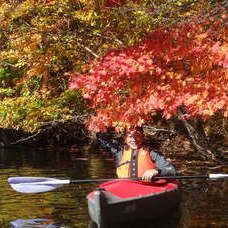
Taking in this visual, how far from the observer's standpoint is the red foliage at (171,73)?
999cm

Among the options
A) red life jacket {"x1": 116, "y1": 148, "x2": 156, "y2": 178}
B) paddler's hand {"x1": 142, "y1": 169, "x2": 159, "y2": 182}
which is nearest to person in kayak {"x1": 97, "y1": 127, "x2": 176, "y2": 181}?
red life jacket {"x1": 116, "y1": 148, "x2": 156, "y2": 178}

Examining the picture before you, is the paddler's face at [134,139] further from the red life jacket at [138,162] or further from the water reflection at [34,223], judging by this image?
the water reflection at [34,223]

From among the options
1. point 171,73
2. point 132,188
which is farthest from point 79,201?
point 171,73

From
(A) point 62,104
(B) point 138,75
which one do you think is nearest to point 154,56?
(B) point 138,75

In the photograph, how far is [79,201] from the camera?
10773 mm

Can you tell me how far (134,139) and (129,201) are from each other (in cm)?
165

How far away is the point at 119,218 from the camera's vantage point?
8.24 m

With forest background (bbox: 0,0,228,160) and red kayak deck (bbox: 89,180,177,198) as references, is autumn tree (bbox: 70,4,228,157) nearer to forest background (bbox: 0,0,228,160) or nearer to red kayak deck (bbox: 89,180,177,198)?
forest background (bbox: 0,0,228,160)

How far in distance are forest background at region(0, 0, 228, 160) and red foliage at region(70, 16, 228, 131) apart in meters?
0.02

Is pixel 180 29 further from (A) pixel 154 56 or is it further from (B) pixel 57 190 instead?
(B) pixel 57 190

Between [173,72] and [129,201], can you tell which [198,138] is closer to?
[173,72]

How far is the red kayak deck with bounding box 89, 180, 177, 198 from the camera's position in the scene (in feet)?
27.9

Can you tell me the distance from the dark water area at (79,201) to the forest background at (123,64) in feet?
4.95

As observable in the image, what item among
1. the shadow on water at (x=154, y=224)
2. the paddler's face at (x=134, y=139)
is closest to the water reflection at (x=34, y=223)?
the shadow on water at (x=154, y=224)
